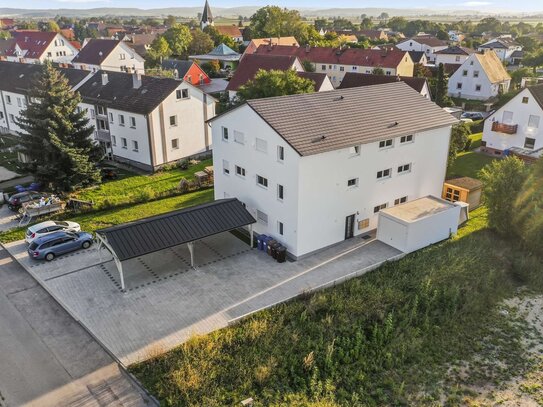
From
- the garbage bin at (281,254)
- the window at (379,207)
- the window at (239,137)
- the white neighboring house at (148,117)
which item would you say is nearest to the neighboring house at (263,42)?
the white neighboring house at (148,117)

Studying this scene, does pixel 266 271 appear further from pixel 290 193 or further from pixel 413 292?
pixel 413 292

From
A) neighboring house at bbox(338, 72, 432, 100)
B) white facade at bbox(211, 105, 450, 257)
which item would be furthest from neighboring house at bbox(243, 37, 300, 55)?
white facade at bbox(211, 105, 450, 257)

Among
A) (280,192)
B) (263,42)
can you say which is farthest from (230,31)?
(280,192)

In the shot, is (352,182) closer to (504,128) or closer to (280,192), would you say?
(280,192)

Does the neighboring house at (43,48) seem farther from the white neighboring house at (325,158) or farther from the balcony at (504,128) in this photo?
the balcony at (504,128)

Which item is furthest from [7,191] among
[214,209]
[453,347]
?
[453,347]

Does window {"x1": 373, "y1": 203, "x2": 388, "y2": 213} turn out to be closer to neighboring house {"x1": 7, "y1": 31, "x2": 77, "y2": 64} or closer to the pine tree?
the pine tree
